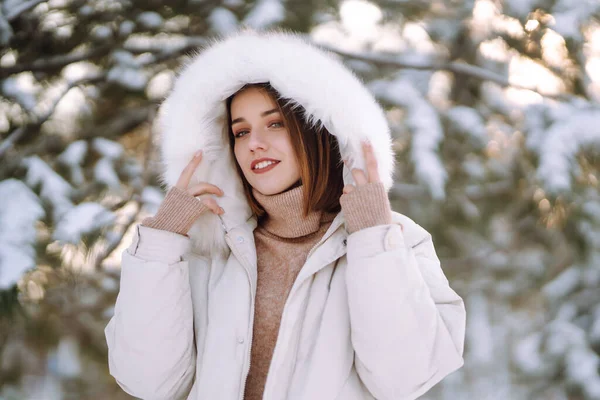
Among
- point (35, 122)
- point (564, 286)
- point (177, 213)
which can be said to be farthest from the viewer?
point (564, 286)

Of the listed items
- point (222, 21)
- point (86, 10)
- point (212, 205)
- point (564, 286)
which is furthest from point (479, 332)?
point (86, 10)

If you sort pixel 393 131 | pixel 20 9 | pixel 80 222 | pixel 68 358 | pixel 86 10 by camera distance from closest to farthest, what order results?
pixel 80 222 < pixel 20 9 < pixel 86 10 < pixel 393 131 < pixel 68 358

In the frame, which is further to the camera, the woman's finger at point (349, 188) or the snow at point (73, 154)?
the snow at point (73, 154)

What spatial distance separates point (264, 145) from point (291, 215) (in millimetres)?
210

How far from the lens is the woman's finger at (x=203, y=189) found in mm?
1619

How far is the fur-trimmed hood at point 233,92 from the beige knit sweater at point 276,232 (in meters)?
0.12

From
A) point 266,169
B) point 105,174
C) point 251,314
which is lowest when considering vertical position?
point 105,174

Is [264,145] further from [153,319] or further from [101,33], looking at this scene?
[101,33]

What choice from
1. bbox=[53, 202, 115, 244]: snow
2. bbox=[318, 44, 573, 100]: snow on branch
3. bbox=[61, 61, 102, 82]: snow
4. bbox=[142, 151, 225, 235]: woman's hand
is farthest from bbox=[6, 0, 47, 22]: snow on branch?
bbox=[142, 151, 225, 235]: woman's hand

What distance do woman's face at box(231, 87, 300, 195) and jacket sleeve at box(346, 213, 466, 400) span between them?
324 millimetres

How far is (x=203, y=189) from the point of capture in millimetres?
1641

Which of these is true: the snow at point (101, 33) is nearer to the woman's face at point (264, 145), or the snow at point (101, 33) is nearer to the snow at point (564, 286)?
the woman's face at point (264, 145)

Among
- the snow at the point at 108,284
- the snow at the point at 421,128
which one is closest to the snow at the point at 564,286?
the snow at the point at 421,128

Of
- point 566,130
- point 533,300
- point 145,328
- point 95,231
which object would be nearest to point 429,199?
point 566,130
